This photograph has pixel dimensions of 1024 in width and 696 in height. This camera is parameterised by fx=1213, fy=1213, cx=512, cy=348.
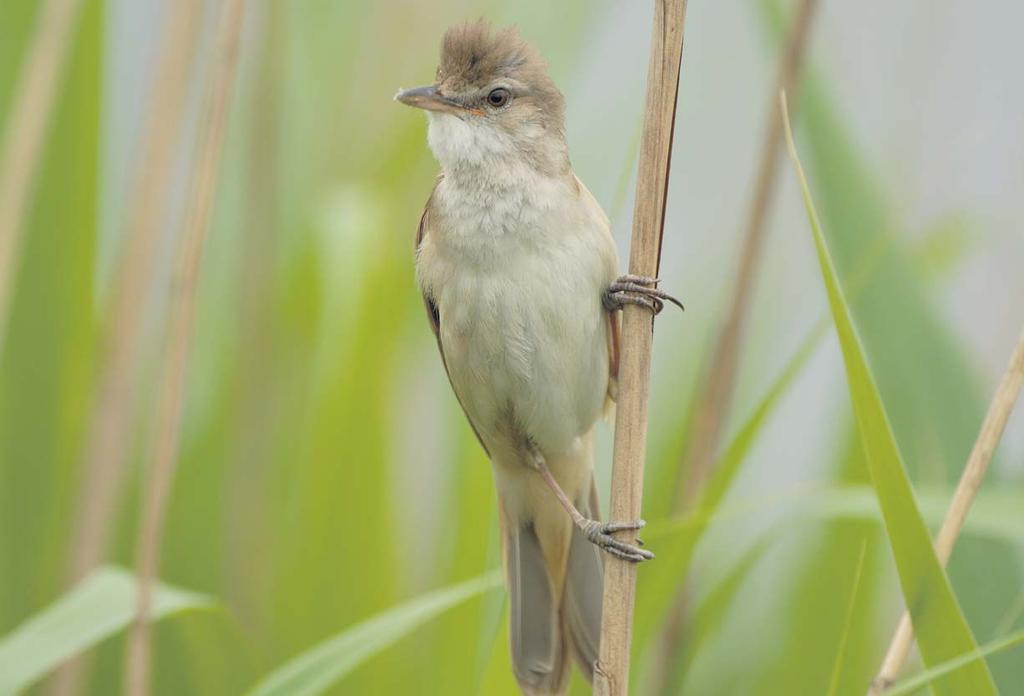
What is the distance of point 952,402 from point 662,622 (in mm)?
517

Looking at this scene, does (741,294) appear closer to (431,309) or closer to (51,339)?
(431,309)

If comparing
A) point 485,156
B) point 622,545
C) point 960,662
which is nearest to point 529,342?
point 485,156

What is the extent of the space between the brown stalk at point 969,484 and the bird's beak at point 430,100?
30.6 inches

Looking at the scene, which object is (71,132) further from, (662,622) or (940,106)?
(940,106)

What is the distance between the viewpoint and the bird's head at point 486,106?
5.35ft

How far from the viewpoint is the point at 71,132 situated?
6.21 ft

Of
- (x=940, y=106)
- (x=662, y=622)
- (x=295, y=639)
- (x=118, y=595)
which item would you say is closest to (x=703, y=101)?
(x=940, y=106)

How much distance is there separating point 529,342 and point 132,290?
632 mm

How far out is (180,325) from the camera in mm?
1600

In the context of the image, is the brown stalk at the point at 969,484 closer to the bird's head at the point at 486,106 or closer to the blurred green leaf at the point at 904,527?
Answer: the blurred green leaf at the point at 904,527

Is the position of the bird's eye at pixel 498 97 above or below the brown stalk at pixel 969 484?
above

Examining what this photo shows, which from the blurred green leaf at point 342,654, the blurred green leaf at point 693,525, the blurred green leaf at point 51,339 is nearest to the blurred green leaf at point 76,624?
the blurred green leaf at point 342,654

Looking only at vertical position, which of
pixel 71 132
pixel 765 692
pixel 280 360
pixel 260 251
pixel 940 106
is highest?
pixel 940 106

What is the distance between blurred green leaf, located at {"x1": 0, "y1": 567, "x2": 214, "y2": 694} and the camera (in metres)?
1.34
